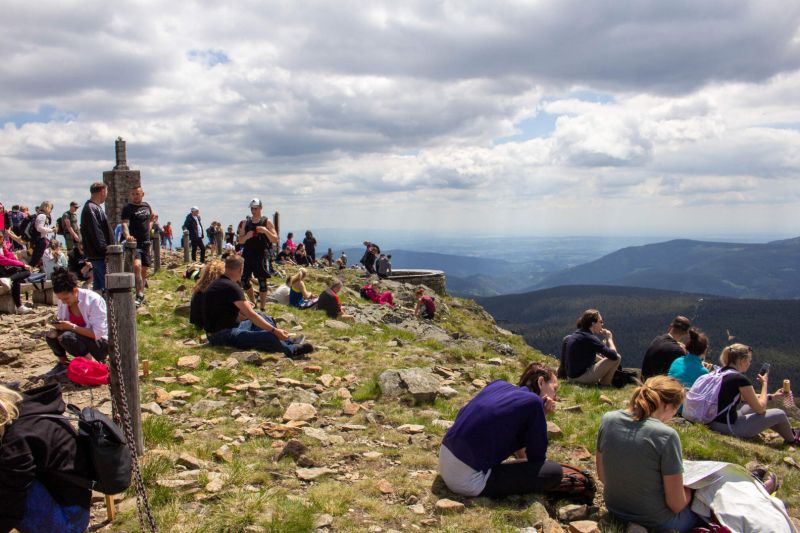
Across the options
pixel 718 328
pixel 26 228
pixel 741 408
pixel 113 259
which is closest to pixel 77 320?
pixel 113 259

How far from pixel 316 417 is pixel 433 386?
6.59 feet

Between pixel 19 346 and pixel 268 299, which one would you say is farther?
pixel 268 299

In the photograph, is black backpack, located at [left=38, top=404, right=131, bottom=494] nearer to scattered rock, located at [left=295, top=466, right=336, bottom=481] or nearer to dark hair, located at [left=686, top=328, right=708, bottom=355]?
scattered rock, located at [left=295, top=466, right=336, bottom=481]

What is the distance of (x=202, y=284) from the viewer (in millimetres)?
11961

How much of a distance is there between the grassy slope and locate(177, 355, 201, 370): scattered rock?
0.13 metres

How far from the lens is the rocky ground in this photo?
536 centimetres

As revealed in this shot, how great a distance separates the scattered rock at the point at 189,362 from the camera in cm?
984

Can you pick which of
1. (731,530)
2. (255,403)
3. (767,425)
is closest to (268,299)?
(255,403)

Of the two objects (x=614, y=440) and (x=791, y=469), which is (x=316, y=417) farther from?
(x=791, y=469)

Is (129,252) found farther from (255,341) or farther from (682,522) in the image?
(682,522)

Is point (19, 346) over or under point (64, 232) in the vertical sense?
under

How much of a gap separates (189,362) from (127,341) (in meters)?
3.97

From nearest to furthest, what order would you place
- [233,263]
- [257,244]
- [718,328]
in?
[233,263] → [257,244] → [718,328]

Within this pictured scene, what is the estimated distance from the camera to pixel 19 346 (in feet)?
33.9
